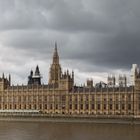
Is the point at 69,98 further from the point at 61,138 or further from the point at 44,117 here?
the point at 61,138

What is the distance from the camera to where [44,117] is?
408 ft

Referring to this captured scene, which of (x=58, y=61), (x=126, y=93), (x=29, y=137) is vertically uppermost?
(x=58, y=61)

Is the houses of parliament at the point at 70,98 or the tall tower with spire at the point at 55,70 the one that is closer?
the houses of parliament at the point at 70,98

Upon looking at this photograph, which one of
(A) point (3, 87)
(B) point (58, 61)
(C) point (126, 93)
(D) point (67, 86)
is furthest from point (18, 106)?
(C) point (126, 93)

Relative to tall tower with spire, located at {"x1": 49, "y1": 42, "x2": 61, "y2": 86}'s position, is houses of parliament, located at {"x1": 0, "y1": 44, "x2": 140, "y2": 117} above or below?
below

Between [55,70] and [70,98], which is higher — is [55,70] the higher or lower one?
the higher one

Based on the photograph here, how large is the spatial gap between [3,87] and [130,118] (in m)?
54.5

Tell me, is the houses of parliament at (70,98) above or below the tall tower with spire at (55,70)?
below

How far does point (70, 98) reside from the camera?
132875mm

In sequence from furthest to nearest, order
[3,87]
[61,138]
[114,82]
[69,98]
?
1. [114,82]
2. [3,87]
3. [69,98]
4. [61,138]

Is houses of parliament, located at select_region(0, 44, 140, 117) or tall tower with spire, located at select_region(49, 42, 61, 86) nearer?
houses of parliament, located at select_region(0, 44, 140, 117)

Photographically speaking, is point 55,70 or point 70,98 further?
point 55,70

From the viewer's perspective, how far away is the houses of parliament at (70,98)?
123875mm

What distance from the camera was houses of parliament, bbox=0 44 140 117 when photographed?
12388 centimetres
